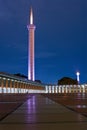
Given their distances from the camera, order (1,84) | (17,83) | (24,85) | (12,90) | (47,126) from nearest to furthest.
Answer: (47,126), (1,84), (12,90), (17,83), (24,85)

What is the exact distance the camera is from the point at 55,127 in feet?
27.8

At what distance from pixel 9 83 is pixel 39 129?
3959 inches

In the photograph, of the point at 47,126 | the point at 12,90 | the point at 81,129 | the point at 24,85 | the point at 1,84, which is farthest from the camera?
the point at 24,85

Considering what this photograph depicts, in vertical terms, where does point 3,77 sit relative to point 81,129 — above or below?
above

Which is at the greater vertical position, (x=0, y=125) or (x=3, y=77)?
(x=3, y=77)

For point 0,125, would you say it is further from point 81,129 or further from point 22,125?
point 81,129

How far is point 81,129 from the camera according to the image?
798 centimetres

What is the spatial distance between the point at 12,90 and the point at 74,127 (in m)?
99.6

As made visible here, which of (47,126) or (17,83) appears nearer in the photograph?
(47,126)

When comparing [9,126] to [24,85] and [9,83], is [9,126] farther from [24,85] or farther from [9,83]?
[24,85]

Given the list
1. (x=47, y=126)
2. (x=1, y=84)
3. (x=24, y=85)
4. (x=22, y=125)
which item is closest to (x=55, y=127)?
(x=47, y=126)

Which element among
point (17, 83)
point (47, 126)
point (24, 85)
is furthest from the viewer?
point (24, 85)

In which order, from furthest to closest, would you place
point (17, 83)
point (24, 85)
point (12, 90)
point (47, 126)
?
point (24, 85)
point (17, 83)
point (12, 90)
point (47, 126)

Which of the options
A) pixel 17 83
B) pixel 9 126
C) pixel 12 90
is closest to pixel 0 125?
pixel 9 126
